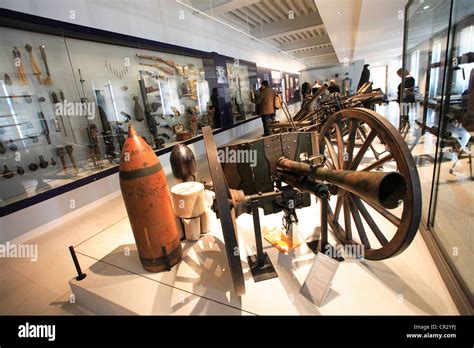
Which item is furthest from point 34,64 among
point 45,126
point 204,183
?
point 204,183

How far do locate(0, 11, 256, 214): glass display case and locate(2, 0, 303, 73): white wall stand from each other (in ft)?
0.57

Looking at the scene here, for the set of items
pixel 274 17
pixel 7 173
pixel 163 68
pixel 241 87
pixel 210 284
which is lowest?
pixel 210 284

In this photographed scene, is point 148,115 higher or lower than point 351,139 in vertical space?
higher

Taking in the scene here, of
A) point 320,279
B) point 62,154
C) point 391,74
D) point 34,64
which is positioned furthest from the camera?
point 391,74

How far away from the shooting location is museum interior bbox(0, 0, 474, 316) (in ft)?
5.31

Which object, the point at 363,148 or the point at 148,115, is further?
the point at 148,115

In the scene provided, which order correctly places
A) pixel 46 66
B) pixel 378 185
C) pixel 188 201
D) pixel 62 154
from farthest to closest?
pixel 62 154 < pixel 46 66 < pixel 188 201 < pixel 378 185

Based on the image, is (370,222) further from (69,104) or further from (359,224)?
(69,104)

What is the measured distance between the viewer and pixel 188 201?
2.29 m

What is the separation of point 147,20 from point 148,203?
16.4 ft

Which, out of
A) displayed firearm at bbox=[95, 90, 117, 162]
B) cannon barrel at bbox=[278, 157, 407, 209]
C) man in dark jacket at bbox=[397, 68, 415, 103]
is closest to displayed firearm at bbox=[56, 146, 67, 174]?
displayed firearm at bbox=[95, 90, 117, 162]

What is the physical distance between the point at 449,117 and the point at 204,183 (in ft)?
7.65

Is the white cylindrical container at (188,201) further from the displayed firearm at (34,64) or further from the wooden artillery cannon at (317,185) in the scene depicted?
the displayed firearm at (34,64)

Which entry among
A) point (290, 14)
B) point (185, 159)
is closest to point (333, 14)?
point (290, 14)
